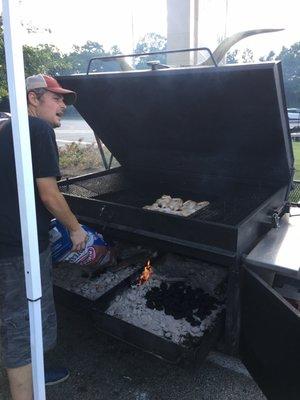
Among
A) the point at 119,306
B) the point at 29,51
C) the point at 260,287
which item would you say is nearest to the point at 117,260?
the point at 119,306

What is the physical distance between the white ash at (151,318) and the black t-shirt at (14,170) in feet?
3.40

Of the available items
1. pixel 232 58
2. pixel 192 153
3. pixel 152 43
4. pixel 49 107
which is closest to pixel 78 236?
pixel 49 107

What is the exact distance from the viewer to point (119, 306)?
8.70ft

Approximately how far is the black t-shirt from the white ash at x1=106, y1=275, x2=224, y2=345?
40.8 inches

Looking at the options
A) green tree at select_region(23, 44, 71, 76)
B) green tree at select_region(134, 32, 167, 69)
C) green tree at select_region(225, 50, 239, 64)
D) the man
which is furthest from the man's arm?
green tree at select_region(225, 50, 239, 64)

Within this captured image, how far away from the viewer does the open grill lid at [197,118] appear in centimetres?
229

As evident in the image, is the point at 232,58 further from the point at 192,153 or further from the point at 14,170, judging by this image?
the point at 14,170

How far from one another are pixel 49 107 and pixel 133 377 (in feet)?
6.22

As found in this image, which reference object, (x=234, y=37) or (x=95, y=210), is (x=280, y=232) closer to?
(x=95, y=210)

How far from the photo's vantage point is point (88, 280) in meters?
3.00

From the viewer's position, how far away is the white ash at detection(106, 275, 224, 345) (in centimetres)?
238

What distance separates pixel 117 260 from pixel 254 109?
1751mm

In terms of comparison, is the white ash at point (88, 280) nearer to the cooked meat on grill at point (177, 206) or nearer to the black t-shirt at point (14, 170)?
the cooked meat on grill at point (177, 206)

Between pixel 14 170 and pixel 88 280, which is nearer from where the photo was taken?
pixel 14 170
